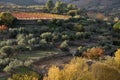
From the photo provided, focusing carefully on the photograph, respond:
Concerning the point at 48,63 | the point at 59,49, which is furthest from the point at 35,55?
the point at 59,49

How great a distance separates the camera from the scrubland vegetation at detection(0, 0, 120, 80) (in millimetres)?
42094

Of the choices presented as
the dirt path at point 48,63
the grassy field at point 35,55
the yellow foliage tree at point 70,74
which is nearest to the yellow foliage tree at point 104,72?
the yellow foliage tree at point 70,74

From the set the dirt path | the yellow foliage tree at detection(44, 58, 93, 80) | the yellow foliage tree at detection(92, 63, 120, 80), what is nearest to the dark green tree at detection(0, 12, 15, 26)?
the dirt path

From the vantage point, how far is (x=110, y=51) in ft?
225

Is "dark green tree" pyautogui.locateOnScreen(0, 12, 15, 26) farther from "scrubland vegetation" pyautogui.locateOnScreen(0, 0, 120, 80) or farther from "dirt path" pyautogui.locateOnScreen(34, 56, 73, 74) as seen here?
"dirt path" pyautogui.locateOnScreen(34, 56, 73, 74)

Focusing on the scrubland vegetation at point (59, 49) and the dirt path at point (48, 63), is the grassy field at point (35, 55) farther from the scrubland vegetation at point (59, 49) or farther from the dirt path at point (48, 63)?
the dirt path at point (48, 63)

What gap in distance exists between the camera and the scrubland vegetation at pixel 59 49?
4209cm

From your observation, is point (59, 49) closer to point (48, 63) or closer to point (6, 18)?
point (48, 63)

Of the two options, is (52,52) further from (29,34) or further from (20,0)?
(20,0)

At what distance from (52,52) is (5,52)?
8872 millimetres

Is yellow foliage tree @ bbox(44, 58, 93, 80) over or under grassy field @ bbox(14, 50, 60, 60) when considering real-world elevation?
over

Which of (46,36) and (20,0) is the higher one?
(46,36)

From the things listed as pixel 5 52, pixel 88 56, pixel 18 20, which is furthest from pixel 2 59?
pixel 18 20

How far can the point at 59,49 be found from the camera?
66062 mm
